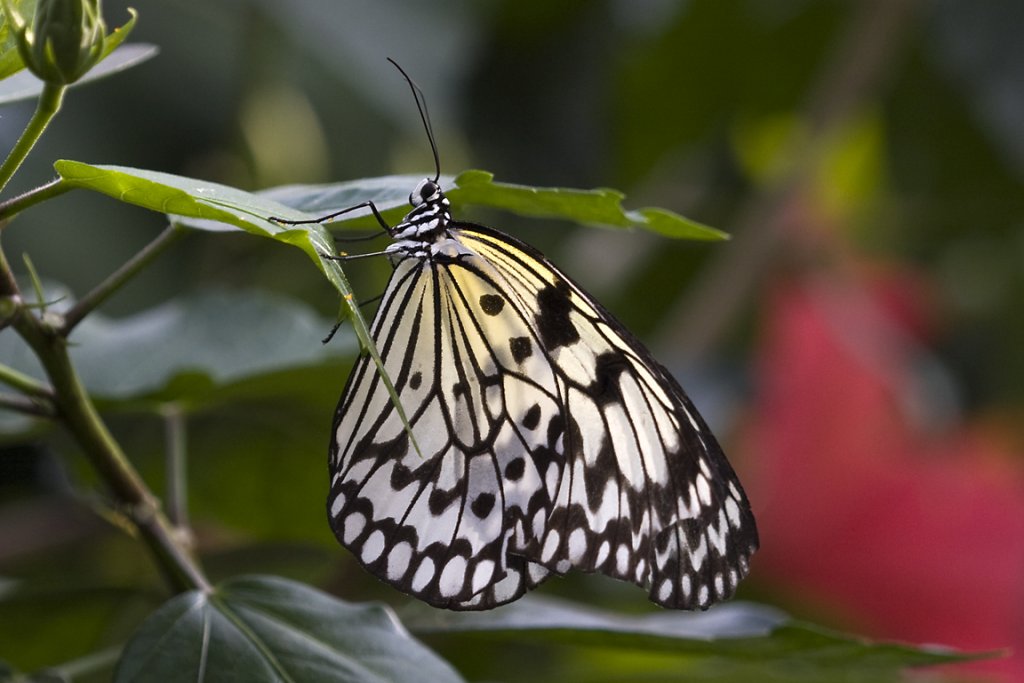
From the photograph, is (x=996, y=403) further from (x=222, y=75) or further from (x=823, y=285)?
(x=222, y=75)

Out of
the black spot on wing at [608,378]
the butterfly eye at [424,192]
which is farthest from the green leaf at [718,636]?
the butterfly eye at [424,192]

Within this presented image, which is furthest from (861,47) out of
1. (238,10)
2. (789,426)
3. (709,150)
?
(238,10)

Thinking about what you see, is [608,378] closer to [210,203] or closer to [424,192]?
[424,192]

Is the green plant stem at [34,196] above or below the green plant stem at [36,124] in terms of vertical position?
below

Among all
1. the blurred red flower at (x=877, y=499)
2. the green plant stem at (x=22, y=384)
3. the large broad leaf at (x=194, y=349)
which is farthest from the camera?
the blurred red flower at (x=877, y=499)

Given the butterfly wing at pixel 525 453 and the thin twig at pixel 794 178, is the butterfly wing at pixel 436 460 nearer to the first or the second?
the butterfly wing at pixel 525 453

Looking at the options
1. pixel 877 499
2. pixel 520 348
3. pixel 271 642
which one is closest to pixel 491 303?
pixel 520 348

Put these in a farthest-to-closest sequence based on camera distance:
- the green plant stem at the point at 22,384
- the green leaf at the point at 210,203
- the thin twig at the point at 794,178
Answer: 1. the thin twig at the point at 794,178
2. the green plant stem at the point at 22,384
3. the green leaf at the point at 210,203
